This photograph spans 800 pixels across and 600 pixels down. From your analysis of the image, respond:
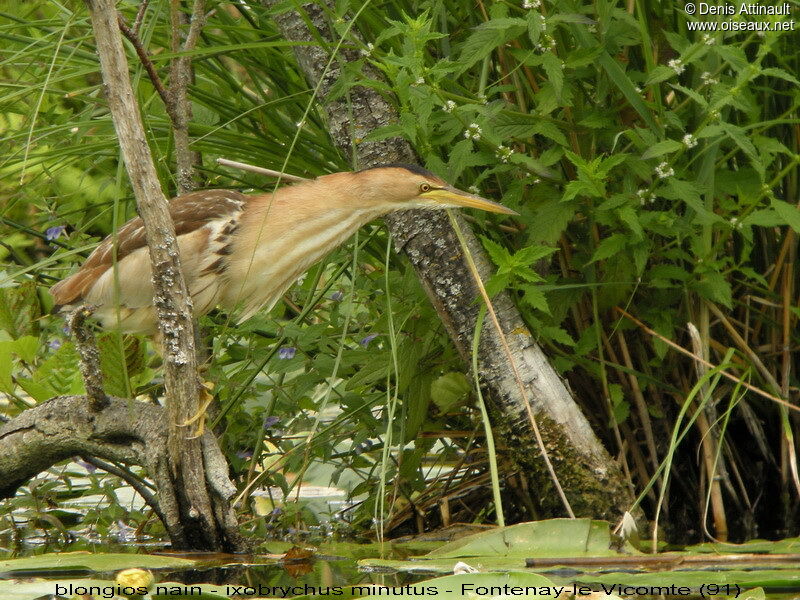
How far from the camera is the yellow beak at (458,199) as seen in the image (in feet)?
6.86

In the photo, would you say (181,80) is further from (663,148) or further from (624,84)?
(663,148)

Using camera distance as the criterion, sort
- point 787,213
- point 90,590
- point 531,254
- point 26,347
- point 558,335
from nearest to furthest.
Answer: point 90,590 < point 787,213 < point 531,254 < point 558,335 < point 26,347

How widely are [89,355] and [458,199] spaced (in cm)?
83

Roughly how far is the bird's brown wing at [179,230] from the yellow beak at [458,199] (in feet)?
1.76

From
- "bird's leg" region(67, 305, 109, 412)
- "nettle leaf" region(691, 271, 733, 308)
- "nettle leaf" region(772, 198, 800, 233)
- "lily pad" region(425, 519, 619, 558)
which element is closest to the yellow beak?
"nettle leaf" region(691, 271, 733, 308)

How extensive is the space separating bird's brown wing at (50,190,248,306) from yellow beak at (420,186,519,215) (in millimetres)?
538

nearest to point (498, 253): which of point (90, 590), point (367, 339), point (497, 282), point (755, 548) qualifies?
point (497, 282)

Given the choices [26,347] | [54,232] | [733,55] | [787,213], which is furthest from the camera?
[54,232]

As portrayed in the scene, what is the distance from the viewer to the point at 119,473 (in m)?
2.38

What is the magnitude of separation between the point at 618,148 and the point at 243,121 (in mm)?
1022

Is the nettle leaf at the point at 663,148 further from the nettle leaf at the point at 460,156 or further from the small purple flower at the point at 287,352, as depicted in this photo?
the small purple flower at the point at 287,352

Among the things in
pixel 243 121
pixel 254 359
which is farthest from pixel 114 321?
pixel 243 121

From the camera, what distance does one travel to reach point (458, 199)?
6.95 ft

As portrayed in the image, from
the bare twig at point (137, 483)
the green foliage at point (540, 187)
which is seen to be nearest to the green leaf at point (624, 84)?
the green foliage at point (540, 187)
